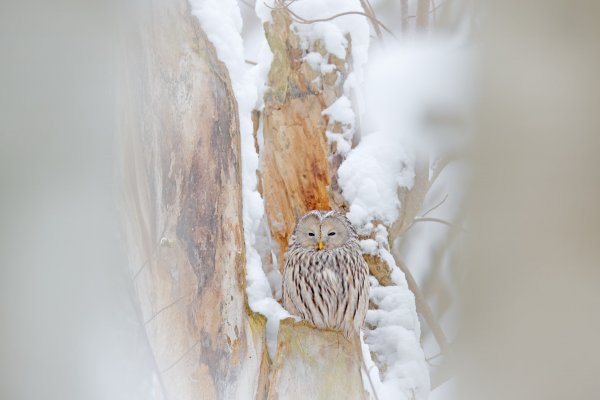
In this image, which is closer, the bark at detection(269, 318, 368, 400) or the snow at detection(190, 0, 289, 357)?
the bark at detection(269, 318, 368, 400)

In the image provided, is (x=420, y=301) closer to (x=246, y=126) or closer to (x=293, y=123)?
(x=293, y=123)

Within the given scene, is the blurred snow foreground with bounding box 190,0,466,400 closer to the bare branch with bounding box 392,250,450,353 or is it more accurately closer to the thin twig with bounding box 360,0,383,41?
the thin twig with bounding box 360,0,383,41

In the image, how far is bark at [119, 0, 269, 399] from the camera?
2.04 meters

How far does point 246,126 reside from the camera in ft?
9.07

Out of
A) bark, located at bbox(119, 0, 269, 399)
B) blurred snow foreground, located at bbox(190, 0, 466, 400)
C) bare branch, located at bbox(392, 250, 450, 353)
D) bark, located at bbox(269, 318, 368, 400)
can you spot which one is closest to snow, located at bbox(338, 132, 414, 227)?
blurred snow foreground, located at bbox(190, 0, 466, 400)

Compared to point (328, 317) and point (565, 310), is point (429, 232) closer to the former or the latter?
point (328, 317)

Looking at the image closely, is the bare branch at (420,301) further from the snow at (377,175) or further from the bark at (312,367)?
the bark at (312,367)

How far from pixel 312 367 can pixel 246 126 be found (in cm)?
103

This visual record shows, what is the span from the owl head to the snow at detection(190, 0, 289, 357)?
0.94ft

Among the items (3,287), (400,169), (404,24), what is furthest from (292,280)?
(3,287)

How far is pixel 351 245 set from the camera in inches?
126

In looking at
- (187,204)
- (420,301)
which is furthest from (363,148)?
(187,204)

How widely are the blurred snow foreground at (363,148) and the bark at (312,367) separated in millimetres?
153

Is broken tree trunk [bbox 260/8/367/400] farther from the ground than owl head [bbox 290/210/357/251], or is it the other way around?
broken tree trunk [bbox 260/8/367/400]
